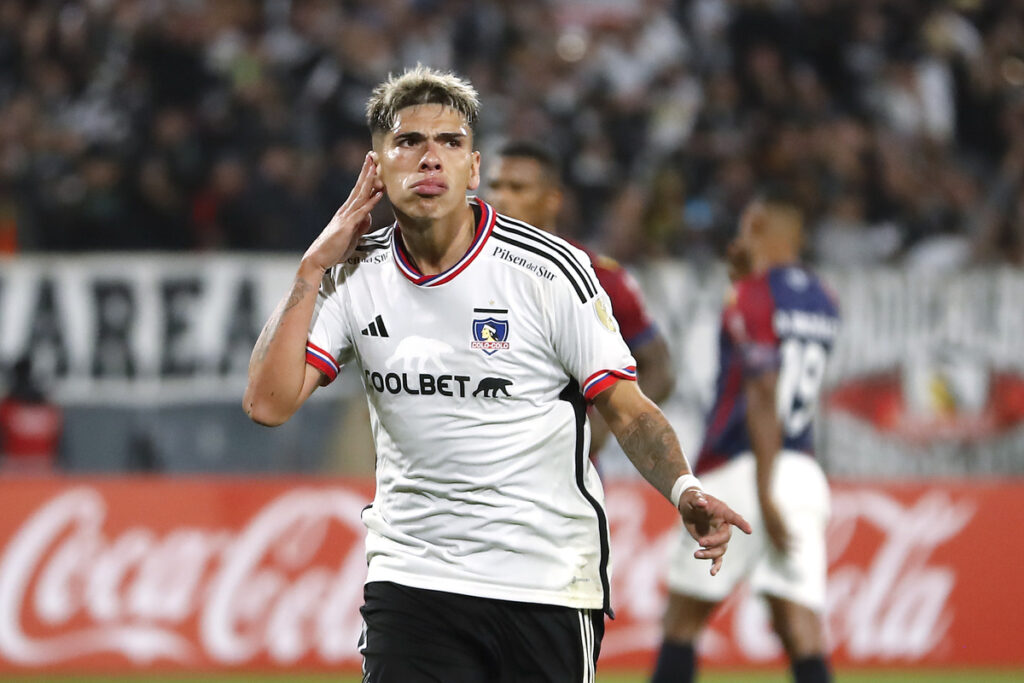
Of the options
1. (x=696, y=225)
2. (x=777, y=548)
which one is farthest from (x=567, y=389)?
(x=696, y=225)

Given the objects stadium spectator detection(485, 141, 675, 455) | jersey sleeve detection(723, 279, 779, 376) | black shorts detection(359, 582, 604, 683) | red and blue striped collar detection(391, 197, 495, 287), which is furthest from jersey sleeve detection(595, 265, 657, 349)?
black shorts detection(359, 582, 604, 683)

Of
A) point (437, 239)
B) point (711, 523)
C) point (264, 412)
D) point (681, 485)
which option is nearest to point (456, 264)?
point (437, 239)

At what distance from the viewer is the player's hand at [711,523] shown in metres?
3.47

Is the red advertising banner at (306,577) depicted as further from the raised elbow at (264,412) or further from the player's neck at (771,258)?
the raised elbow at (264,412)

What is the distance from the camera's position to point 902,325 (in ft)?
35.6

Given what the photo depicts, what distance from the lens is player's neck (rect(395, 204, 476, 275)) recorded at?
3.89 metres

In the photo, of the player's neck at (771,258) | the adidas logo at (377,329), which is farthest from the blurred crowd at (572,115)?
the adidas logo at (377,329)

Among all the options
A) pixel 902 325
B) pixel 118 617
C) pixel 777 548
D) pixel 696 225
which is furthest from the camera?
pixel 696 225

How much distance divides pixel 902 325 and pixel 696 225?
202 centimetres

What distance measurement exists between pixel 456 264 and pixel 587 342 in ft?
1.32

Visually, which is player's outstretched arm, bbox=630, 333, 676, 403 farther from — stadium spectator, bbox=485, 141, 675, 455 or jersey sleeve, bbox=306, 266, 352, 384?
jersey sleeve, bbox=306, 266, 352, 384

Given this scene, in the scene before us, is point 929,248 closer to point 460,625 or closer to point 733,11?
point 733,11

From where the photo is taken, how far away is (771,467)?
601 centimetres

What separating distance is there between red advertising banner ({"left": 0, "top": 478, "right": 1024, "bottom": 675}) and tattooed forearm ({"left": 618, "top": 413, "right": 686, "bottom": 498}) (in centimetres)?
540
